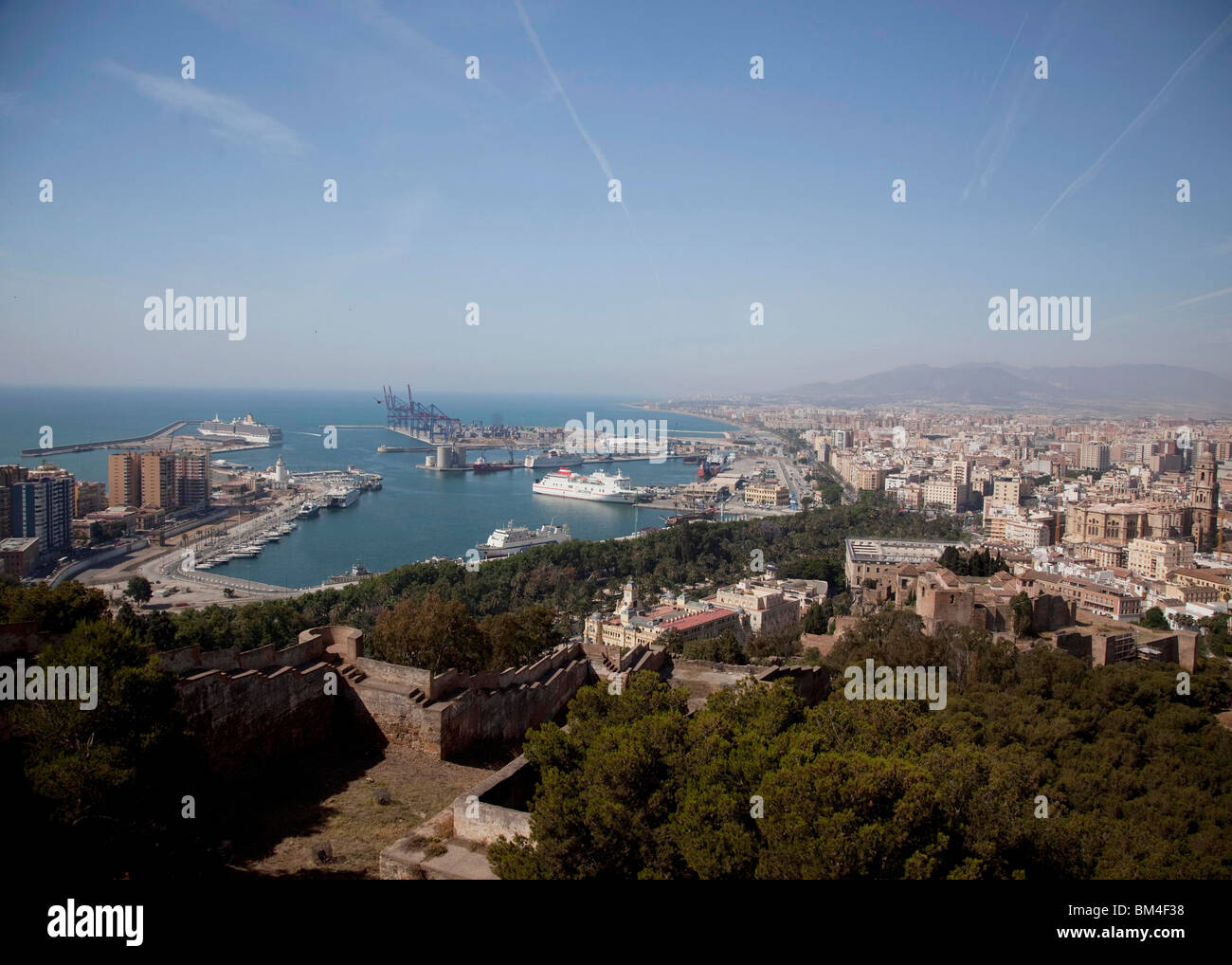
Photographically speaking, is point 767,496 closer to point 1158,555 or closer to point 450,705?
point 1158,555

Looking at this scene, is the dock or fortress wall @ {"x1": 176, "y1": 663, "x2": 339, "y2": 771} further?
the dock

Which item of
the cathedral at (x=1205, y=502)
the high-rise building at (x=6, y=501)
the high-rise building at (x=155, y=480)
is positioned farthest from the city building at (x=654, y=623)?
the high-rise building at (x=155, y=480)

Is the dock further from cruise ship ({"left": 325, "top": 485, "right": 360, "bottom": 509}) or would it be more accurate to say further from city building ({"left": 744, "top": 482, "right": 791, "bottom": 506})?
city building ({"left": 744, "top": 482, "right": 791, "bottom": 506})

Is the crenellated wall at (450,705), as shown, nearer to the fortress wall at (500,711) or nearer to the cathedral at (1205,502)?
the fortress wall at (500,711)

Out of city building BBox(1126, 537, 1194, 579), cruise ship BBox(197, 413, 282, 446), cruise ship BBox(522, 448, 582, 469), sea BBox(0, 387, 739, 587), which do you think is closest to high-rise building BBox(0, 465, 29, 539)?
sea BBox(0, 387, 739, 587)
